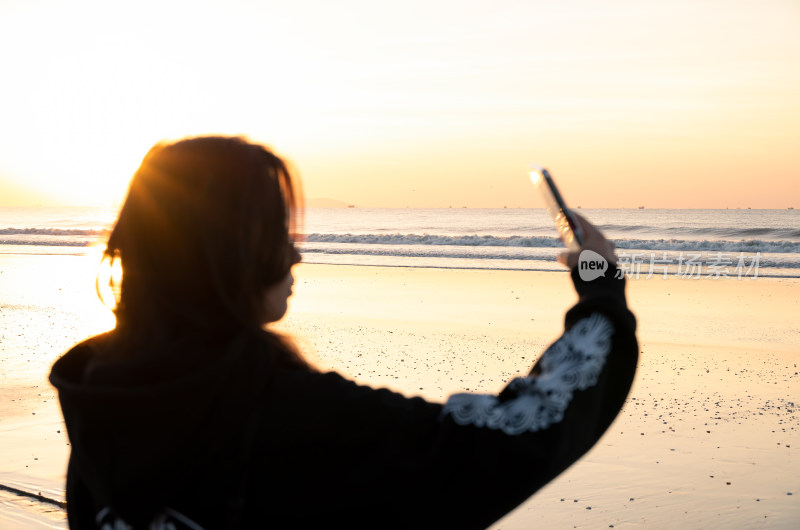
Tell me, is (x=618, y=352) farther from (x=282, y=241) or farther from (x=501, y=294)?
(x=501, y=294)

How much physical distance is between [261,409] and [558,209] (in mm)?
552

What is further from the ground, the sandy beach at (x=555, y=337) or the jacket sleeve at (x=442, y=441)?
the jacket sleeve at (x=442, y=441)

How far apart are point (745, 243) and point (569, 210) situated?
92.4 ft

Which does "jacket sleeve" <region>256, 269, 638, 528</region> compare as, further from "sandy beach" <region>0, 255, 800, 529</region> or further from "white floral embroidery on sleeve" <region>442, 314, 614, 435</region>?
"sandy beach" <region>0, 255, 800, 529</region>

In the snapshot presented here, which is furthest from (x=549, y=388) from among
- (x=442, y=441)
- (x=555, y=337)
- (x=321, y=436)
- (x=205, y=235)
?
(x=555, y=337)

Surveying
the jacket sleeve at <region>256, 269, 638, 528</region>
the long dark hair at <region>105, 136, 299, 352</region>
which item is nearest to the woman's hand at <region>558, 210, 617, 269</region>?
the jacket sleeve at <region>256, 269, 638, 528</region>

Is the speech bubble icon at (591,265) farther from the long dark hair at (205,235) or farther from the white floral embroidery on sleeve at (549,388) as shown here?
the long dark hair at (205,235)

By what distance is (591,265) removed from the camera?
107 cm

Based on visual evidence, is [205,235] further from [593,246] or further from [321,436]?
[593,246]

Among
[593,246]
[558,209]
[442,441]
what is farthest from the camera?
[558,209]

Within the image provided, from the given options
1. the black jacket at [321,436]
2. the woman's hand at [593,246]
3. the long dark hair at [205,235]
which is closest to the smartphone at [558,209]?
the woman's hand at [593,246]

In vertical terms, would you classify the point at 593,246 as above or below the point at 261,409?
above

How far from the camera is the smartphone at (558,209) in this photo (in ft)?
3.60

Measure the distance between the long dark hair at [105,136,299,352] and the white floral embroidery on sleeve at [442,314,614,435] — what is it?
0.30 m
